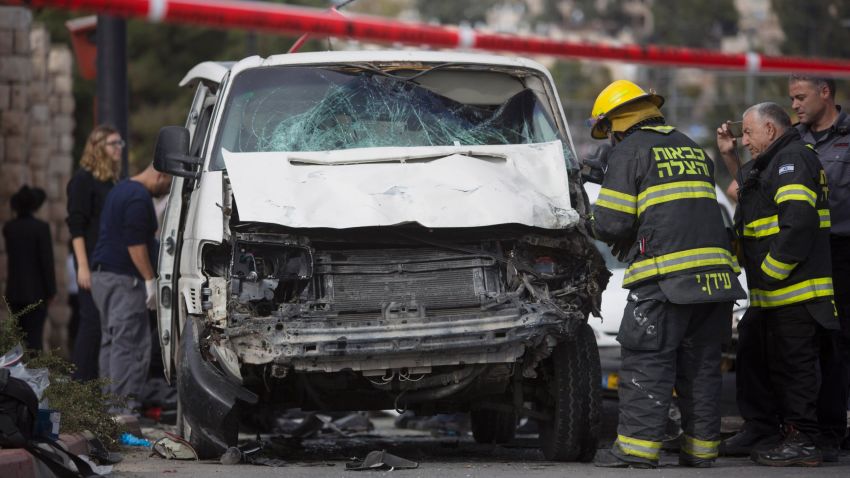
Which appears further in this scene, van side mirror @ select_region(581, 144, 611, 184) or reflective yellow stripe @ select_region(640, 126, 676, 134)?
van side mirror @ select_region(581, 144, 611, 184)

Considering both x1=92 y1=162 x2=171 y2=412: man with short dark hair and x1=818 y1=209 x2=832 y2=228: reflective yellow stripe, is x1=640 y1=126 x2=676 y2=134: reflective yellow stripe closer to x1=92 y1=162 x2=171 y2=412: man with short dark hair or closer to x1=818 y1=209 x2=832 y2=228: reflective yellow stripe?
x1=818 y1=209 x2=832 y2=228: reflective yellow stripe

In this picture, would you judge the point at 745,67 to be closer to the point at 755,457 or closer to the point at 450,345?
the point at 755,457

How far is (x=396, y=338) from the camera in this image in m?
6.55

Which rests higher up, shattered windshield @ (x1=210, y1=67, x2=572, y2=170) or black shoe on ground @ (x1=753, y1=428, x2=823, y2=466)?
shattered windshield @ (x1=210, y1=67, x2=572, y2=170)

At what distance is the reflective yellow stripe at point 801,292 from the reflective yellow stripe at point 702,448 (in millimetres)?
866

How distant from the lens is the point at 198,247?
7043mm

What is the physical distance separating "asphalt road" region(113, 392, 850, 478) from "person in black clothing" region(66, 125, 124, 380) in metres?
0.96

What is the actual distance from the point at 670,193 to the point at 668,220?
131 millimetres

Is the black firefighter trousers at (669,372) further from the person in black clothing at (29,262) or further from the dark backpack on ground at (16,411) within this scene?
the person in black clothing at (29,262)

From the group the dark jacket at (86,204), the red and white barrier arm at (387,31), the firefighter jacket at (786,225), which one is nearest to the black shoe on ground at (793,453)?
the firefighter jacket at (786,225)

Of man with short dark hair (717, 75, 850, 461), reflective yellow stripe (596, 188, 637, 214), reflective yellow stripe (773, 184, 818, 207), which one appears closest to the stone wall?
reflective yellow stripe (596, 188, 637, 214)

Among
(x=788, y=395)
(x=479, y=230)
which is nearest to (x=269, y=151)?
(x=479, y=230)

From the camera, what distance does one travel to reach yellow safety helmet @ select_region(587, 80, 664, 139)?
707 cm

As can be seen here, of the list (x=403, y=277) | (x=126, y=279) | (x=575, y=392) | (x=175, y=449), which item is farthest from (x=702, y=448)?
(x=126, y=279)
